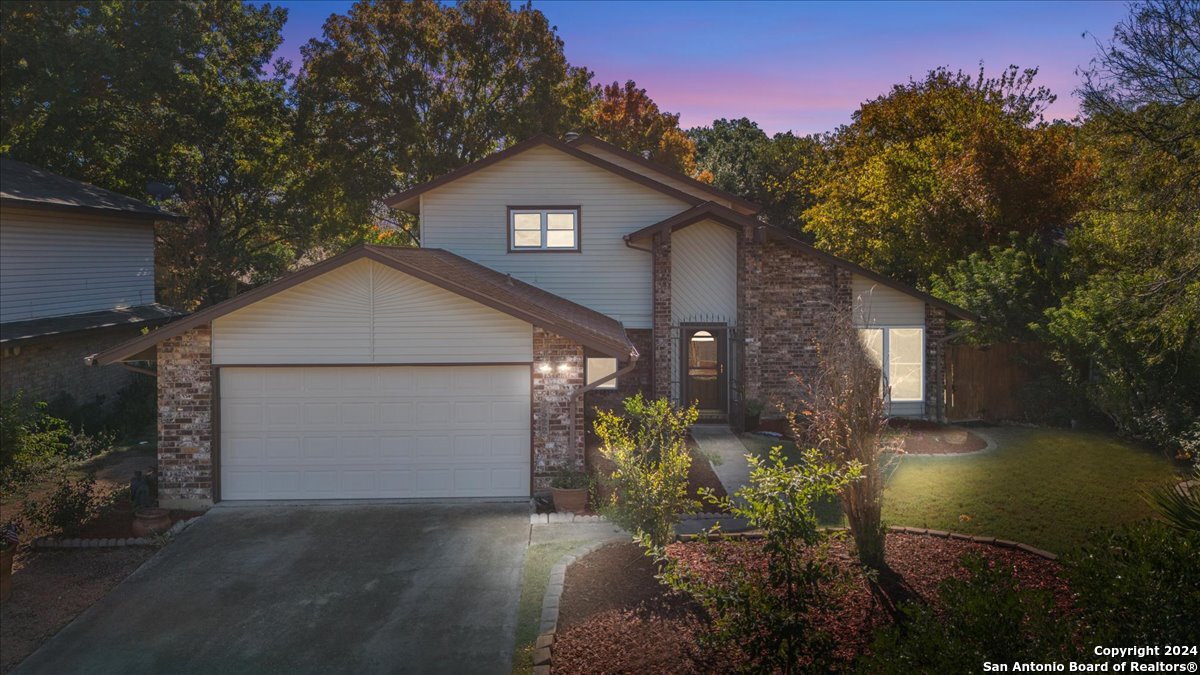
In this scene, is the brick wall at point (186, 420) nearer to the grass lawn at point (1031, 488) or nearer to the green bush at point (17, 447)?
the green bush at point (17, 447)

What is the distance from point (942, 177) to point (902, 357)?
25.5ft

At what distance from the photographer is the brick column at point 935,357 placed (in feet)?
63.1

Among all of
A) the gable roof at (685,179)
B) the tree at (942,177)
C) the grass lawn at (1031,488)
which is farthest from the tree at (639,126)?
the grass lawn at (1031,488)

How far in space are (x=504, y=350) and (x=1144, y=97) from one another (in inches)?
518

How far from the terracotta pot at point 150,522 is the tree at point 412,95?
2398cm

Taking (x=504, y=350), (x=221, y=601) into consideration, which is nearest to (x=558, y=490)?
(x=504, y=350)

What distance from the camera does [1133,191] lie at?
50.6ft

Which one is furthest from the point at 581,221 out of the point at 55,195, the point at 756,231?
the point at 55,195

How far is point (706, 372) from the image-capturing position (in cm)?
1956

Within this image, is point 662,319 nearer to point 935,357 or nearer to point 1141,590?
point 935,357

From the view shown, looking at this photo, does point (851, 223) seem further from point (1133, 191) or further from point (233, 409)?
point (233, 409)

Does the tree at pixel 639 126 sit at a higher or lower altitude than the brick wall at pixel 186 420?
higher

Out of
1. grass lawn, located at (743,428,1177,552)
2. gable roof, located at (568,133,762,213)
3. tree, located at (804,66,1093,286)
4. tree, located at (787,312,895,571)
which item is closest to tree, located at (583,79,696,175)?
tree, located at (804,66,1093,286)

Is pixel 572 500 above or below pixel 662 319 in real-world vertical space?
below
